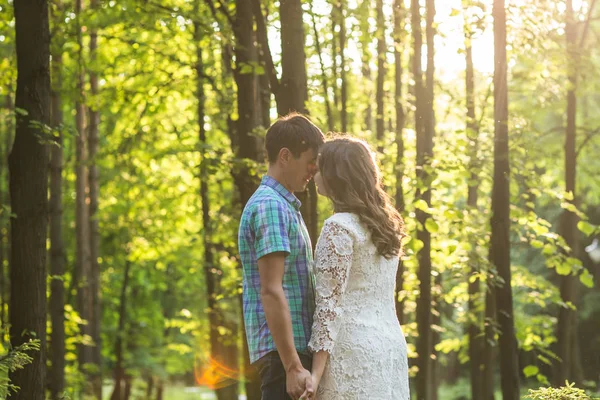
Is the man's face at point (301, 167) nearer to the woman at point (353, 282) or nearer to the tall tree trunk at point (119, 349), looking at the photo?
the woman at point (353, 282)

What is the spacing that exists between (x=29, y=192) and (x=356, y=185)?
3.78 metres

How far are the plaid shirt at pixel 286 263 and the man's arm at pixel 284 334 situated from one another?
15 centimetres

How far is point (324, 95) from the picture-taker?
30.1 ft

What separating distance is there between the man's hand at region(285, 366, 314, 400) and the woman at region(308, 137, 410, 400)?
0.07 m

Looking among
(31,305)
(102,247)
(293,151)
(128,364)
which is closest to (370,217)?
(293,151)

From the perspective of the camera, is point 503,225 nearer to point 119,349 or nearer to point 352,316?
point 352,316

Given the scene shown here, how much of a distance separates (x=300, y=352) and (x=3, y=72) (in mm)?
7247

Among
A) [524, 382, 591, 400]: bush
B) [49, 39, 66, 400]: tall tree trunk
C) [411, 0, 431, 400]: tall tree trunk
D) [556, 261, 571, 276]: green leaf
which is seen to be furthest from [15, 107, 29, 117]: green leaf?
[556, 261, 571, 276]: green leaf

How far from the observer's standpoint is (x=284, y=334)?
3.71 metres

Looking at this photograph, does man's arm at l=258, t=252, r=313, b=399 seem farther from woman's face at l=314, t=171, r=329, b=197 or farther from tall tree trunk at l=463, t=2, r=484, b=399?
tall tree trunk at l=463, t=2, r=484, b=399

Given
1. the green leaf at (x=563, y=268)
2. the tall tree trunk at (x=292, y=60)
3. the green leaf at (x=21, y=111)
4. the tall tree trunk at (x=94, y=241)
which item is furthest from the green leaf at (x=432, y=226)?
the tall tree trunk at (x=94, y=241)

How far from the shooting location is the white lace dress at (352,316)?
12.5 ft

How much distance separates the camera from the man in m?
3.72

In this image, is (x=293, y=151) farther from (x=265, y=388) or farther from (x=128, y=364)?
(x=128, y=364)
